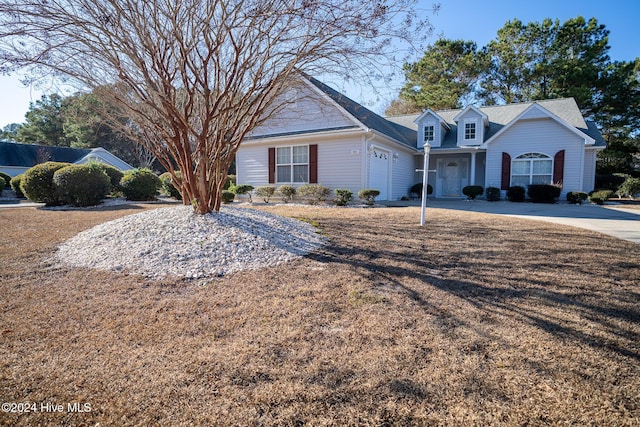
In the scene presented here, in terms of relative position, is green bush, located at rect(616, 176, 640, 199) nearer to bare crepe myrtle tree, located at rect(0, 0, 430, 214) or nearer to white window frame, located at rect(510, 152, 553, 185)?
white window frame, located at rect(510, 152, 553, 185)

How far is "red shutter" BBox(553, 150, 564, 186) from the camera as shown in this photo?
14.1 m

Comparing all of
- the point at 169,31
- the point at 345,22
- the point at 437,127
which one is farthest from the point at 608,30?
the point at 169,31

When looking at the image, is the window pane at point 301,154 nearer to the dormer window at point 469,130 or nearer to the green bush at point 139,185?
the green bush at point 139,185

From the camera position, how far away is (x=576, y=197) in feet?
44.6

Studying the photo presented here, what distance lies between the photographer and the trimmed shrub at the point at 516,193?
1462cm

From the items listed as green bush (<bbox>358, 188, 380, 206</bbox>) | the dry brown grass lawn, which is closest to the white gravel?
the dry brown grass lawn

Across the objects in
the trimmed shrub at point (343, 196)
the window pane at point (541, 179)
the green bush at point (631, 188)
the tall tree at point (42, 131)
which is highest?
the tall tree at point (42, 131)

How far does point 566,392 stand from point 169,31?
19.5 feet

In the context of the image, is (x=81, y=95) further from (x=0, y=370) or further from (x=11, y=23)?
(x=0, y=370)

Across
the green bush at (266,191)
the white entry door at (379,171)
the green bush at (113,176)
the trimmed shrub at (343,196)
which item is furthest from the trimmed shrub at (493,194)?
the green bush at (113,176)

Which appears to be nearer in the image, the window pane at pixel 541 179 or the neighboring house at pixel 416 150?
the neighboring house at pixel 416 150

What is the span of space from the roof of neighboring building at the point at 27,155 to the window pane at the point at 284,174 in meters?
24.5

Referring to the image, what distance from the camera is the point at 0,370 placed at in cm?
197

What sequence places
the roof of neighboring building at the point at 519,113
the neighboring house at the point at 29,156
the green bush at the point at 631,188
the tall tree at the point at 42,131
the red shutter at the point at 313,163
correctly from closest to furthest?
the red shutter at the point at 313,163
the roof of neighboring building at the point at 519,113
the green bush at the point at 631,188
the neighboring house at the point at 29,156
the tall tree at the point at 42,131
